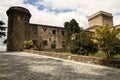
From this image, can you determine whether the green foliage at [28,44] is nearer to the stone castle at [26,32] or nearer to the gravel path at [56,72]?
the stone castle at [26,32]

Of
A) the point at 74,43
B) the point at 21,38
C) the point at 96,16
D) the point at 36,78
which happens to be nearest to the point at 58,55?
the point at 74,43

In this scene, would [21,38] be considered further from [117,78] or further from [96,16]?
[96,16]

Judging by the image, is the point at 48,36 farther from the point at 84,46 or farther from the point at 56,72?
the point at 56,72

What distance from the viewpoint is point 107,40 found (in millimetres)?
13531

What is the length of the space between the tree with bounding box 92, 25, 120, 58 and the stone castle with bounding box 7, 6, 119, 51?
16231mm

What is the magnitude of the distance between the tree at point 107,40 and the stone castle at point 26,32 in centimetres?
1623

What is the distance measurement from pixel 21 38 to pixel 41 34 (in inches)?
189

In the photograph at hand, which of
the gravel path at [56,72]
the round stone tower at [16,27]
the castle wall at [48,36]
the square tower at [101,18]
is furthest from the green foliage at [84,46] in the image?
the square tower at [101,18]

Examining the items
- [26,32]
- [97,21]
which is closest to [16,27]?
[26,32]

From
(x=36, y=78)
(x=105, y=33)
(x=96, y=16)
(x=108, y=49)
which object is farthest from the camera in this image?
(x=96, y=16)

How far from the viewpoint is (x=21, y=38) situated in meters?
25.8

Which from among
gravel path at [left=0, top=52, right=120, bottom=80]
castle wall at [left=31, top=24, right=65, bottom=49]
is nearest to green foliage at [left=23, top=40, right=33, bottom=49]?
castle wall at [left=31, top=24, right=65, bottom=49]

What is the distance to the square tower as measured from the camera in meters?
43.3

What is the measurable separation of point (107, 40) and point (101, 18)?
31752 millimetres
